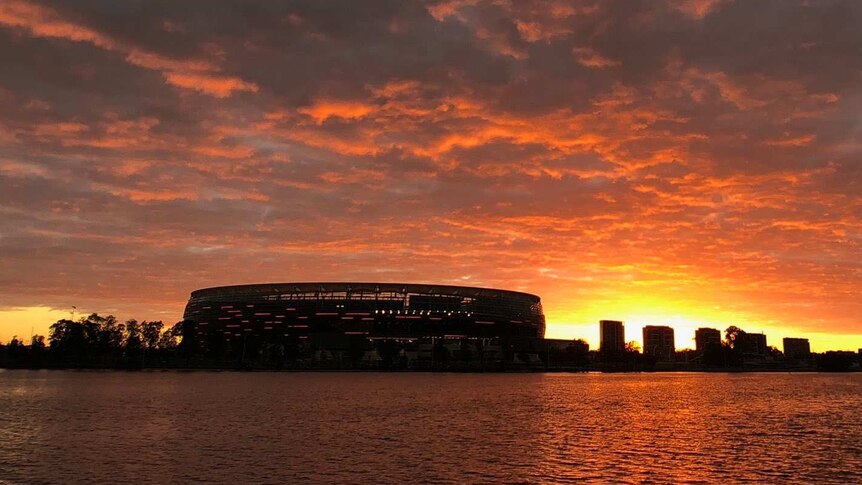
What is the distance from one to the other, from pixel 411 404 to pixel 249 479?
64267 mm

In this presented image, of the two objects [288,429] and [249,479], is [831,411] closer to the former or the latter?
[288,429]

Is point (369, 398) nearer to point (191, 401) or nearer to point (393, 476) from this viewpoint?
point (191, 401)

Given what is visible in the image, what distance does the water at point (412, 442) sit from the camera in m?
47.1

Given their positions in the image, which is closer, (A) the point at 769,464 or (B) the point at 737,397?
(A) the point at 769,464

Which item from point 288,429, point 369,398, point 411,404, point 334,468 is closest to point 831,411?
point 411,404

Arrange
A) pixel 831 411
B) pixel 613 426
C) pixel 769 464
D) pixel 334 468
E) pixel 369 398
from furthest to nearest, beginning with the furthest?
pixel 369 398
pixel 831 411
pixel 613 426
pixel 769 464
pixel 334 468

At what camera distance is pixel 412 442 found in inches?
2468

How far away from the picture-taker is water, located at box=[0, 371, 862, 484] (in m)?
47.1

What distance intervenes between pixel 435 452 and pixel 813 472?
26678 mm

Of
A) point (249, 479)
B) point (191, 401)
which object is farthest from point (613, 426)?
point (191, 401)

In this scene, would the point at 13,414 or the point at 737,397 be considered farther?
the point at 737,397

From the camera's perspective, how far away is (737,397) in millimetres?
138000

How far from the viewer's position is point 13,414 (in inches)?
3228

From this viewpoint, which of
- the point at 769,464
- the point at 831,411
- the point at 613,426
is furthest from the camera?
the point at 831,411
